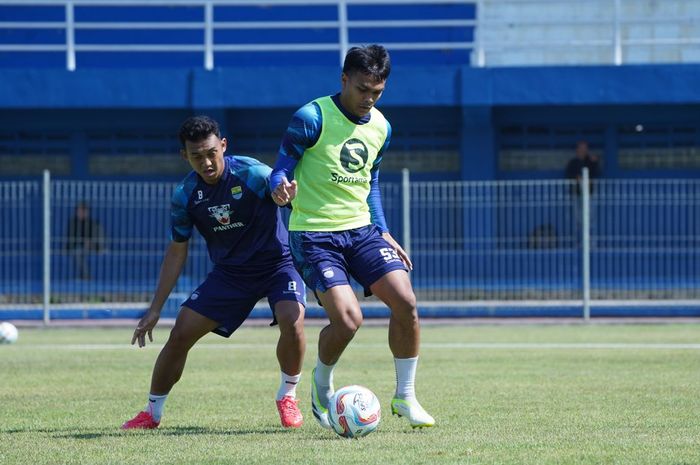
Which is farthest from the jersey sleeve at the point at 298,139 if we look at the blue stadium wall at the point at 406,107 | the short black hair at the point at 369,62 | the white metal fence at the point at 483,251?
the blue stadium wall at the point at 406,107

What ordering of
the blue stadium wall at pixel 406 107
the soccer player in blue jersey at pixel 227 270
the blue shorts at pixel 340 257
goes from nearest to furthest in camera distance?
the blue shorts at pixel 340 257, the soccer player in blue jersey at pixel 227 270, the blue stadium wall at pixel 406 107

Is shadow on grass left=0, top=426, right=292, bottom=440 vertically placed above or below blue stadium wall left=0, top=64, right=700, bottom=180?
below

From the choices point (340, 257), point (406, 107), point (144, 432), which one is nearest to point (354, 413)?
point (340, 257)

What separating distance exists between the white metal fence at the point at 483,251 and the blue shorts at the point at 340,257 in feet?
40.1

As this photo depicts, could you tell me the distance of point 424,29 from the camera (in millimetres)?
24859

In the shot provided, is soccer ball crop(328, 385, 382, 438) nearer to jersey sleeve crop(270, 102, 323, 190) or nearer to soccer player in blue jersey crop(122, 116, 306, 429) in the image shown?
soccer player in blue jersey crop(122, 116, 306, 429)

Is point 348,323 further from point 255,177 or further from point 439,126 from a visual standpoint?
point 439,126

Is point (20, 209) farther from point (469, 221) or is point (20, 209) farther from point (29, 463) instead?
point (29, 463)

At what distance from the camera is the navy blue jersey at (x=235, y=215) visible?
312 inches

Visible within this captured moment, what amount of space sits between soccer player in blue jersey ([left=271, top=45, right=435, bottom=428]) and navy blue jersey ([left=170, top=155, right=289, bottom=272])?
44 cm

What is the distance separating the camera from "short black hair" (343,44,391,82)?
7.34 m

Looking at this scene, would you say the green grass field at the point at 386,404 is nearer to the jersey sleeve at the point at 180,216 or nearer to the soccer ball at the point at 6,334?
the soccer ball at the point at 6,334

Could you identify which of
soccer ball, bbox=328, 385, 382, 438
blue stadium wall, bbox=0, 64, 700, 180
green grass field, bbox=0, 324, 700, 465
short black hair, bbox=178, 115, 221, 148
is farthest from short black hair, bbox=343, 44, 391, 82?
blue stadium wall, bbox=0, 64, 700, 180

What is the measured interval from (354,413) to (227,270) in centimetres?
151
